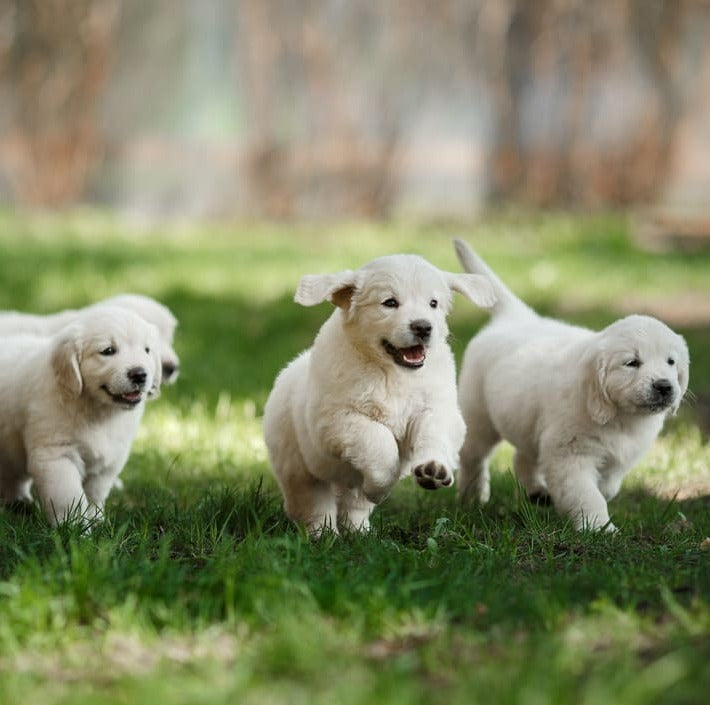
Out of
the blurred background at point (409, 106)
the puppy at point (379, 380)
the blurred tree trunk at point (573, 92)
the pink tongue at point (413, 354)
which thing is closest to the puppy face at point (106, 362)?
the puppy at point (379, 380)

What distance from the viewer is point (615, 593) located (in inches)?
129

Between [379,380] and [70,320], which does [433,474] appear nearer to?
[379,380]

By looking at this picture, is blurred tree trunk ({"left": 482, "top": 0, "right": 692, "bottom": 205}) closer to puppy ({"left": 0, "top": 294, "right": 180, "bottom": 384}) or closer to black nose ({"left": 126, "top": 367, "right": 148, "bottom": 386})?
puppy ({"left": 0, "top": 294, "right": 180, "bottom": 384})

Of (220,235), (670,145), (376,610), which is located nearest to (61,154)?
(220,235)

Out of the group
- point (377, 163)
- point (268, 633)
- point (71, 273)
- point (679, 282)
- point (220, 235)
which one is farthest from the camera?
point (377, 163)

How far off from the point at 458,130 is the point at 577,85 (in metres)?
1.58

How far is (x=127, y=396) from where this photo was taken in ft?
15.2

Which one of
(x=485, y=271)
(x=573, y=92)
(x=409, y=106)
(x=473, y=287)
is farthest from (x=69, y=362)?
(x=573, y=92)

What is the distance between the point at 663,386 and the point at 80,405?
6.75 feet

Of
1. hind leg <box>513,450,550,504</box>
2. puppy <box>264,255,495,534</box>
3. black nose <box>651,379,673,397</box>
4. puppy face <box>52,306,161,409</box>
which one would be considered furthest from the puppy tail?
puppy face <box>52,306,161,409</box>

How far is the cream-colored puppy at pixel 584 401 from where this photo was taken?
4594 millimetres

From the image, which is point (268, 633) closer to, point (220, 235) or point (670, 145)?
point (220, 235)

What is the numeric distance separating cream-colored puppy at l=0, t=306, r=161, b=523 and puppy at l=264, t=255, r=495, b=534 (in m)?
0.68

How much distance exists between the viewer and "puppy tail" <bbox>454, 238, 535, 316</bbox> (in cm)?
557
